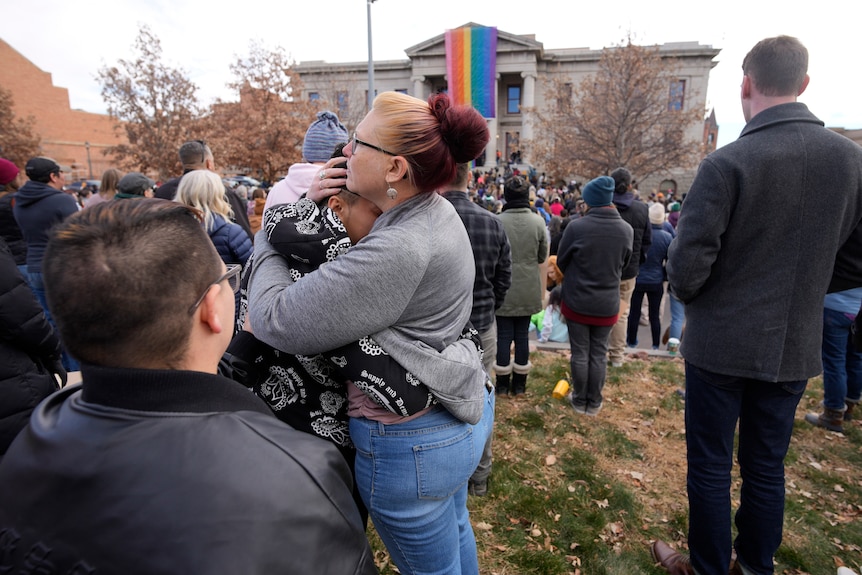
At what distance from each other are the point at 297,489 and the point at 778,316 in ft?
7.24

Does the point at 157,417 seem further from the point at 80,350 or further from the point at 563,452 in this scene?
the point at 563,452

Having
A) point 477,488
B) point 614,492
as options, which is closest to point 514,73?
point 614,492

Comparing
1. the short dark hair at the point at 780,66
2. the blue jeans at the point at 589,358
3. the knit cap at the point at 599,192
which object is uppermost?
the short dark hair at the point at 780,66

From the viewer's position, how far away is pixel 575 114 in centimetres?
2147

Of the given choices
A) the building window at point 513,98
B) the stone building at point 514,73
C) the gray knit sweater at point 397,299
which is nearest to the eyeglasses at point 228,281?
the gray knit sweater at point 397,299

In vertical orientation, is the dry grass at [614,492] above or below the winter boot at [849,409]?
below

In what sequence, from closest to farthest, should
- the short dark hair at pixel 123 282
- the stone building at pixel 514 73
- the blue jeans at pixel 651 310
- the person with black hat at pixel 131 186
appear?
the short dark hair at pixel 123 282, the person with black hat at pixel 131 186, the blue jeans at pixel 651 310, the stone building at pixel 514 73

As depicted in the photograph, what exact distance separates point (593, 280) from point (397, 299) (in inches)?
131

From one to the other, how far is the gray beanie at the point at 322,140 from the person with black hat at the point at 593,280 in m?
2.58

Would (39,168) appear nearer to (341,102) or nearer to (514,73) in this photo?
(341,102)

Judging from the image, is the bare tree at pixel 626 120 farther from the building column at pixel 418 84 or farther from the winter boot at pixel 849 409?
the building column at pixel 418 84

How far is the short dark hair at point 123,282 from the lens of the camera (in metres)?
0.91

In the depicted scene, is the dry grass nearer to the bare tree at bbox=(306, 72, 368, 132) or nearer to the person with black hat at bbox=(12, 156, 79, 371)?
the person with black hat at bbox=(12, 156, 79, 371)

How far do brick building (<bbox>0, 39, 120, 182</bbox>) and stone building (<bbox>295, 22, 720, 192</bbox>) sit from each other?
21.9 meters
